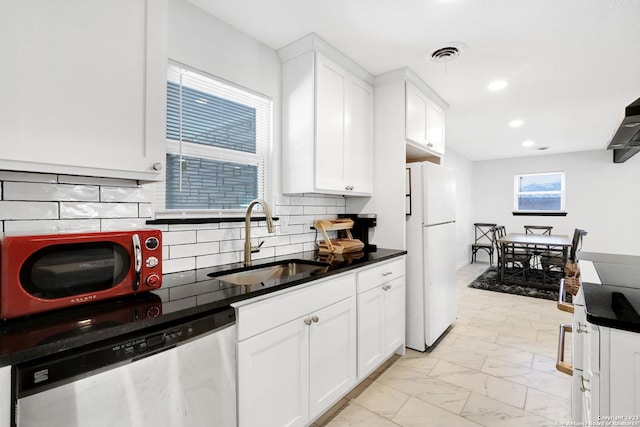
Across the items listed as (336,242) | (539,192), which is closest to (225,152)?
(336,242)

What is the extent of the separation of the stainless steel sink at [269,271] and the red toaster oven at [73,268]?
1.82ft

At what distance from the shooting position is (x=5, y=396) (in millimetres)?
741

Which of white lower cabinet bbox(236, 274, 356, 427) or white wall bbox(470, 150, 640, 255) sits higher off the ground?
white wall bbox(470, 150, 640, 255)

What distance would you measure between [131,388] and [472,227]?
7.48 m

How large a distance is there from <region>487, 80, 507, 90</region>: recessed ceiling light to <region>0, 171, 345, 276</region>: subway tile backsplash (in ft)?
7.18

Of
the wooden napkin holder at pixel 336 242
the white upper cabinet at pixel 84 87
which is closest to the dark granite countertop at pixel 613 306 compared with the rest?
the wooden napkin holder at pixel 336 242

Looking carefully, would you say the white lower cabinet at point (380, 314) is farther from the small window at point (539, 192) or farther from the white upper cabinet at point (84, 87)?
the small window at point (539, 192)

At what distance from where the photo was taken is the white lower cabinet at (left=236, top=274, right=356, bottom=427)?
1.32 m

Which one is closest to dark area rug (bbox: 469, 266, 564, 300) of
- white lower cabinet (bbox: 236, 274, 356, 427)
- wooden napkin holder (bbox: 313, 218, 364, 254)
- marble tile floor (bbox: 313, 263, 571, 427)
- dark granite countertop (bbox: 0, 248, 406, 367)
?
marble tile floor (bbox: 313, 263, 571, 427)

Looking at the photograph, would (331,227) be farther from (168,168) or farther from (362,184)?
(168,168)

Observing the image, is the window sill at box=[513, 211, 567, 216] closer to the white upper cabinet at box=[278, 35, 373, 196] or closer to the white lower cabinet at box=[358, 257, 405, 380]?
the white lower cabinet at box=[358, 257, 405, 380]

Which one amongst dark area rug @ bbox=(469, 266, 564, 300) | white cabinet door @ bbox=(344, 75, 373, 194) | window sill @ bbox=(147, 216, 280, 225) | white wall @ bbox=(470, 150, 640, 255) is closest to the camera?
window sill @ bbox=(147, 216, 280, 225)

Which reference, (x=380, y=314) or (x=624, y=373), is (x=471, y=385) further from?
(x=624, y=373)

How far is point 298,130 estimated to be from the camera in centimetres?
218
